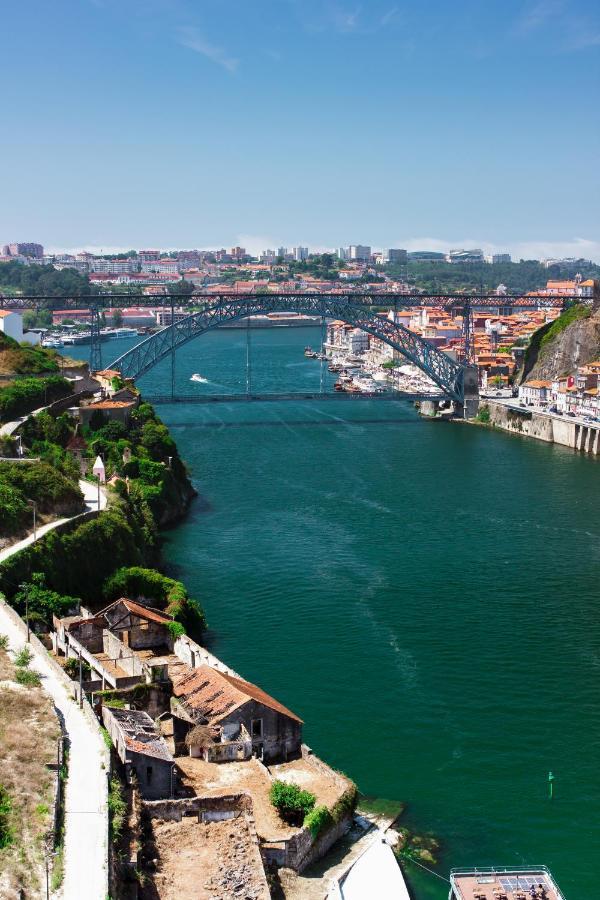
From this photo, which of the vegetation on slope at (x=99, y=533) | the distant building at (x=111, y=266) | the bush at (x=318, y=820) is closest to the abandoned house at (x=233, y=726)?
the bush at (x=318, y=820)

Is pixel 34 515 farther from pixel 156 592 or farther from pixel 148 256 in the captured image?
pixel 148 256

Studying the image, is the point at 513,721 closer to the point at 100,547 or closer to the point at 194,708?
the point at 194,708

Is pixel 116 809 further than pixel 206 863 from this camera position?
No

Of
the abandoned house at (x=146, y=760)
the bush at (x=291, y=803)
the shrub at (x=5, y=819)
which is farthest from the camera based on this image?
the bush at (x=291, y=803)

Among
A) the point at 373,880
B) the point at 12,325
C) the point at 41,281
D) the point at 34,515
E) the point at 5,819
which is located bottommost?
the point at 373,880

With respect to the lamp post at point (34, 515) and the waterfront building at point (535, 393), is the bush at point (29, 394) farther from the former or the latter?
the waterfront building at point (535, 393)

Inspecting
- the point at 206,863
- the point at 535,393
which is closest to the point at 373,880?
the point at 206,863
